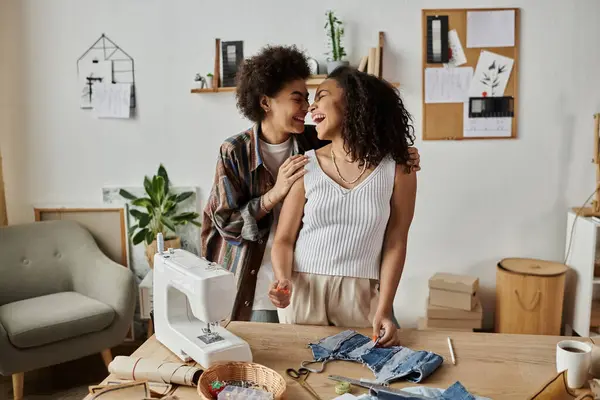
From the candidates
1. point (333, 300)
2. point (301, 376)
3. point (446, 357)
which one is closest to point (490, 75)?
point (333, 300)

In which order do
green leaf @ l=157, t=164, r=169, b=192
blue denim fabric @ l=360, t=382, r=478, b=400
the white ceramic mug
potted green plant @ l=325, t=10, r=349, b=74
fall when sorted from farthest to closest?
green leaf @ l=157, t=164, r=169, b=192 < potted green plant @ l=325, t=10, r=349, b=74 < the white ceramic mug < blue denim fabric @ l=360, t=382, r=478, b=400

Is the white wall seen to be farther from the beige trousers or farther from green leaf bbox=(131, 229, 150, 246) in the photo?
the beige trousers

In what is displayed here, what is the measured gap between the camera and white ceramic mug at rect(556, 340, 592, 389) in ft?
4.48

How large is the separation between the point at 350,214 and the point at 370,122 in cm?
26

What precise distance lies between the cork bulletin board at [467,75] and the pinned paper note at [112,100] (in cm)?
177

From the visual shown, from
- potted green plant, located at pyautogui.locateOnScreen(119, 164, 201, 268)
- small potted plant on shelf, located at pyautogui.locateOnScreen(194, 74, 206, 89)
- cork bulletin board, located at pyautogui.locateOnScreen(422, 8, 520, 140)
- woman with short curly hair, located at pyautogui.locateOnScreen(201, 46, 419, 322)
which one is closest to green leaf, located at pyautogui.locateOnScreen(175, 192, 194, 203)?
potted green plant, located at pyautogui.locateOnScreen(119, 164, 201, 268)

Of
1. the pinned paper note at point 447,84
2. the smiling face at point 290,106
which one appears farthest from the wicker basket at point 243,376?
the pinned paper note at point 447,84

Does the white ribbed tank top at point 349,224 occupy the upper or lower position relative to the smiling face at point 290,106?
lower

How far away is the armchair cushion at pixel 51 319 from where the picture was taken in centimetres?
288

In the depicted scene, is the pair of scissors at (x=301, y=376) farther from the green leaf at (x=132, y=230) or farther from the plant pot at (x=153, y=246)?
the green leaf at (x=132, y=230)

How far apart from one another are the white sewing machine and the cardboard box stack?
Result: 2071 mm

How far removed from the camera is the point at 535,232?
3631 mm

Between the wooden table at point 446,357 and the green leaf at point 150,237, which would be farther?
the green leaf at point 150,237

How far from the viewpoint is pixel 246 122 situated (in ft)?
12.0
